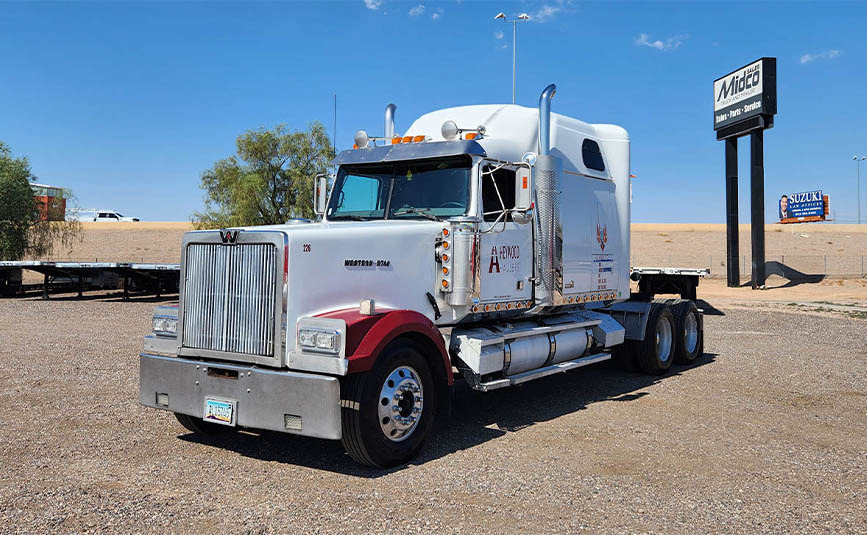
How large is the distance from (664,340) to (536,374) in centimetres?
449

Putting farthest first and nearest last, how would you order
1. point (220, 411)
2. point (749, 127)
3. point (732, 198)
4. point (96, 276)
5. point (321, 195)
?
point (732, 198)
point (749, 127)
point (96, 276)
point (321, 195)
point (220, 411)

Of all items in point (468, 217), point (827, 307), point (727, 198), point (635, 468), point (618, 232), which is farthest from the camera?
point (727, 198)

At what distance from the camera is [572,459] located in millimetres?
6492

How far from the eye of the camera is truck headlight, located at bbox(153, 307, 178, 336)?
262 inches

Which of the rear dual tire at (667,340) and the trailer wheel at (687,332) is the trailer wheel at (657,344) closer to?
the rear dual tire at (667,340)

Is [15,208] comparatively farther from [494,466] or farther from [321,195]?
[494,466]

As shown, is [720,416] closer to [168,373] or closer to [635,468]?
[635,468]

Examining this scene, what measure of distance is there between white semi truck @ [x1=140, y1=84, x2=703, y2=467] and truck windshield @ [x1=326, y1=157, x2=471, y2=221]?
0.02m

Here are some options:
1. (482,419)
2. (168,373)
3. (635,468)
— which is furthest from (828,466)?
(168,373)

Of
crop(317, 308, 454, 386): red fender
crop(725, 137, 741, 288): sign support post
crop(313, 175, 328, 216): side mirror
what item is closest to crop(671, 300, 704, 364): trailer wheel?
crop(313, 175, 328, 216): side mirror

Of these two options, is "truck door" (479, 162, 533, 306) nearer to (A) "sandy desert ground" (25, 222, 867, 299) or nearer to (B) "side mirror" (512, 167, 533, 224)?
(B) "side mirror" (512, 167, 533, 224)

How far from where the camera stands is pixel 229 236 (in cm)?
620

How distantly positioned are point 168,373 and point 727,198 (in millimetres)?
34592

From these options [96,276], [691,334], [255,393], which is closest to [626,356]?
[691,334]
